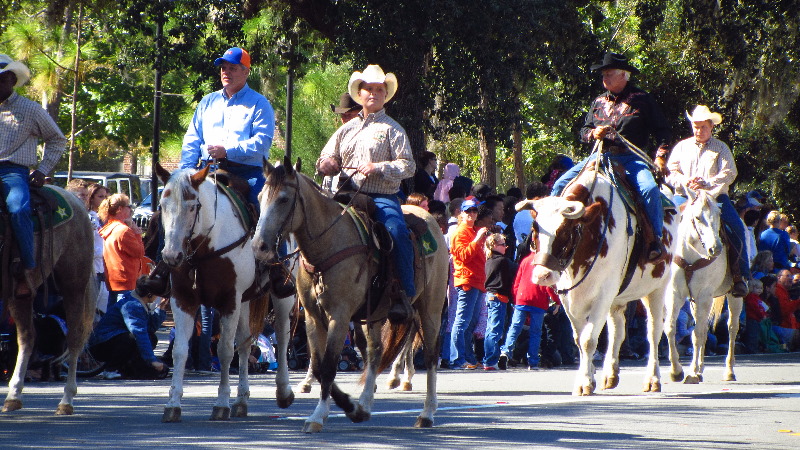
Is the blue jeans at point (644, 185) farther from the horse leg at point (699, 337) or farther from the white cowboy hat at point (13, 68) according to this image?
the white cowboy hat at point (13, 68)

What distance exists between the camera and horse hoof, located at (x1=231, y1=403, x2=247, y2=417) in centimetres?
1034

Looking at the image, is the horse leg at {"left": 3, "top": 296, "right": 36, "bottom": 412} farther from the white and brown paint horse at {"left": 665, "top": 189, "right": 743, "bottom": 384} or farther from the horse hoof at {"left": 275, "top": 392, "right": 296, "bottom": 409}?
the white and brown paint horse at {"left": 665, "top": 189, "right": 743, "bottom": 384}

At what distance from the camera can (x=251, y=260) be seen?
10.6 meters

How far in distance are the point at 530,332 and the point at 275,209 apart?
27.1ft

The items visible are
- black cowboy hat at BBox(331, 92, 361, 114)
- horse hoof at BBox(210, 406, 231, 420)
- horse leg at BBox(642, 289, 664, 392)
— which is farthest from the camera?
black cowboy hat at BBox(331, 92, 361, 114)

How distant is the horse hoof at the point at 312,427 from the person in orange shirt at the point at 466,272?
7.30 metres

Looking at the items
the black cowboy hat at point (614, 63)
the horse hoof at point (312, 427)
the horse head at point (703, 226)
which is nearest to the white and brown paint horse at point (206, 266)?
the horse hoof at point (312, 427)

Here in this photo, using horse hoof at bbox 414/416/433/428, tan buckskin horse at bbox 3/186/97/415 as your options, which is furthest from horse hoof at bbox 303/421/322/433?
tan buckskin horse at bbox 3/186/97/415

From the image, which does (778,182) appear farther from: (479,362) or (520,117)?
(479,362)

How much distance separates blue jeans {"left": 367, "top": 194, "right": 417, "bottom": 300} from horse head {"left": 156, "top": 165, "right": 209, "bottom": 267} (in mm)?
1497

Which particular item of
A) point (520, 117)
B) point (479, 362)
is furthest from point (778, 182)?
point (479, 362)

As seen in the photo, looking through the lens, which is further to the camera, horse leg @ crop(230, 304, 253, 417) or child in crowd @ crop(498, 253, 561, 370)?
child in crowd @ crop(498, 253, 561, 370)

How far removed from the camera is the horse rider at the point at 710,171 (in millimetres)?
14452

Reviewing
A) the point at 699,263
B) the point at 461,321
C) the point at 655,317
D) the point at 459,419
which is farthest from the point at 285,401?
the point at 699,263
